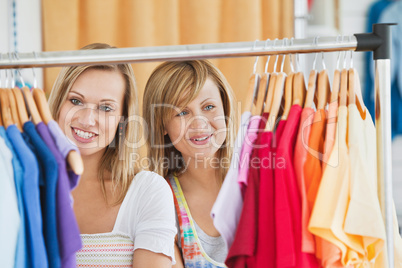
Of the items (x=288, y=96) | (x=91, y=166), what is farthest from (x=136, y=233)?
(x=288, y=96)

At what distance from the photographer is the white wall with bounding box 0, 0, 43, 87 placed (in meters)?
2.29

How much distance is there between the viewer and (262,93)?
1227mm

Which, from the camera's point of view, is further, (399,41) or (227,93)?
(399,41)

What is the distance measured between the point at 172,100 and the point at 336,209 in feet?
2.60

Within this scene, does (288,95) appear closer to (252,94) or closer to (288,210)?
(252,94)

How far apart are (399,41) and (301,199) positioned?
1.69 metres

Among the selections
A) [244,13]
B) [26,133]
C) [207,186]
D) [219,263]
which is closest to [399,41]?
[244,13]

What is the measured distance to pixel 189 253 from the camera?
1.59 metres

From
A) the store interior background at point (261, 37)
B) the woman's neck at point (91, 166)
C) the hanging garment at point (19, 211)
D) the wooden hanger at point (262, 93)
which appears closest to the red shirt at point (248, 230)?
the wooden hanger at point (262, 93)

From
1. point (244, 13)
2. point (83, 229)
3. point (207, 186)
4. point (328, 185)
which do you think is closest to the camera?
point (328, 185)

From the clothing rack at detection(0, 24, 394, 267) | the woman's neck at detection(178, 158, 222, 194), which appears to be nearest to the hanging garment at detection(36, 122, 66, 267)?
the clothing rack at detection(0, 24, 394, 267)

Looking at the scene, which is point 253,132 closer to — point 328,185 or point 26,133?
point 328,185

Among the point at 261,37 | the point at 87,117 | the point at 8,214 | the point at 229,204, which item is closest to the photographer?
the point at 8,214

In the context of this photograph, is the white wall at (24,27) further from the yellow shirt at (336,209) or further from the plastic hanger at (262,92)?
the yellow shirt at (336,209)
